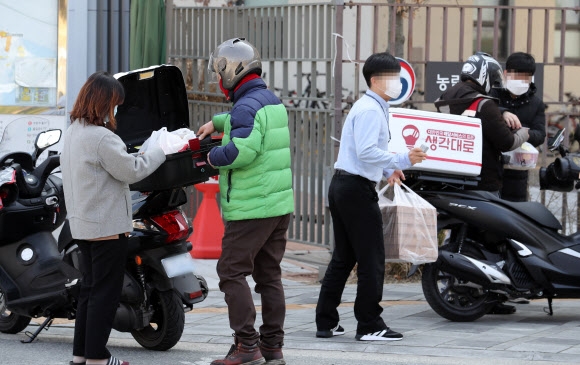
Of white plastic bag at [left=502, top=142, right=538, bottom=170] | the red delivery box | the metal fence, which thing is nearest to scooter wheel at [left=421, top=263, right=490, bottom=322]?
the red delivery box

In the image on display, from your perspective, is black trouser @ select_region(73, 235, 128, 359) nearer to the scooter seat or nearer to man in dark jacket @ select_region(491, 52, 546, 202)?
the scooter seat

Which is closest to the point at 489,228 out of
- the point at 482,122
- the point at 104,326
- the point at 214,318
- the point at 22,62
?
the point at 482,122

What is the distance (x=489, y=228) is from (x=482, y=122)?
0.79 meters

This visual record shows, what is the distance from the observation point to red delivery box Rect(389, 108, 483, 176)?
8.15 metres

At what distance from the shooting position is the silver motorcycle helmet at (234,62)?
6.77m

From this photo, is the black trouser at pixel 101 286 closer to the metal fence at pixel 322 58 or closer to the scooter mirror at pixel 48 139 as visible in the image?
the scooter mirror at pixel 48 139

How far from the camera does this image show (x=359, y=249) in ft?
24.7

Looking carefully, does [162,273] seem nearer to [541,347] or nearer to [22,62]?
[541,347]

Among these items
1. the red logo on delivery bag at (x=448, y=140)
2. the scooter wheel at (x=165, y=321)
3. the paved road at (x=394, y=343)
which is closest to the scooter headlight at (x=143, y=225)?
the scooter wheel at (x=165, y=321)

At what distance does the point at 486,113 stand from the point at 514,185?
3.08 feet

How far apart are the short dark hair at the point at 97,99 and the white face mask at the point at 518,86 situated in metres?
3.59

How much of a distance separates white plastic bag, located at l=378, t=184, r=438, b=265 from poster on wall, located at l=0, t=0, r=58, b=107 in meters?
4.18

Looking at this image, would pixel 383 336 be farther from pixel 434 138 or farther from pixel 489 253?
pixel 434 138

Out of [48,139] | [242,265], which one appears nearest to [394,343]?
[242,265]
